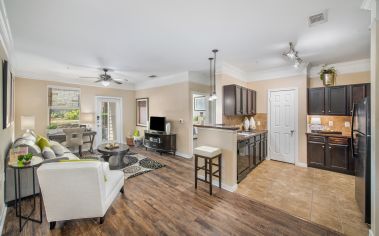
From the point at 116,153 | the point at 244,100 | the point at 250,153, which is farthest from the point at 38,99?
the point at 250,153

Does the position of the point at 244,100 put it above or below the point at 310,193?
above

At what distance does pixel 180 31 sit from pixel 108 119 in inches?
217

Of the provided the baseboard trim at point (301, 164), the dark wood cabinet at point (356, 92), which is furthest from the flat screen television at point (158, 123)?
the dark wood cabinet at point (356, 92)

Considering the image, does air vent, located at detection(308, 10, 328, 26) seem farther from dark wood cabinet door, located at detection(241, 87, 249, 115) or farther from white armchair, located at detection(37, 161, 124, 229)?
white armchair, located at detection(37, 161, 124, 229)

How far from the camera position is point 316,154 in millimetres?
4184

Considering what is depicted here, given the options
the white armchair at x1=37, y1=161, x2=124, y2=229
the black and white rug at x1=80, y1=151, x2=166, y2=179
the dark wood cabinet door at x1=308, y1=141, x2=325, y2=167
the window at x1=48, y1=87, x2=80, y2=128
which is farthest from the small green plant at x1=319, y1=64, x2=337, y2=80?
the window at x1=48, y1=87, x2=80, y2=128

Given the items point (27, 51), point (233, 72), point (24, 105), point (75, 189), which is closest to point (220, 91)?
point (233, 72)

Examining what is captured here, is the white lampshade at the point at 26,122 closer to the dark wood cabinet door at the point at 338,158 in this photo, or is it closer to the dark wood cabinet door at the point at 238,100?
the dark wood cabinet door at the point at 238,100

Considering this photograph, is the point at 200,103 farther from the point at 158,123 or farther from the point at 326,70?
the point at 326,70

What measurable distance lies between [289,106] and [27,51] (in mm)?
6567

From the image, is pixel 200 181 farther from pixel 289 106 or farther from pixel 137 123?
pixel 137 123

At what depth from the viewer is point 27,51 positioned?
3.41 metres

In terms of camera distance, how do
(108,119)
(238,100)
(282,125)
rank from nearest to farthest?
(238,100) → (282,125) → (108,119)

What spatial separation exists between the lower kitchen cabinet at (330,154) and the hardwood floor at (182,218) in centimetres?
262
